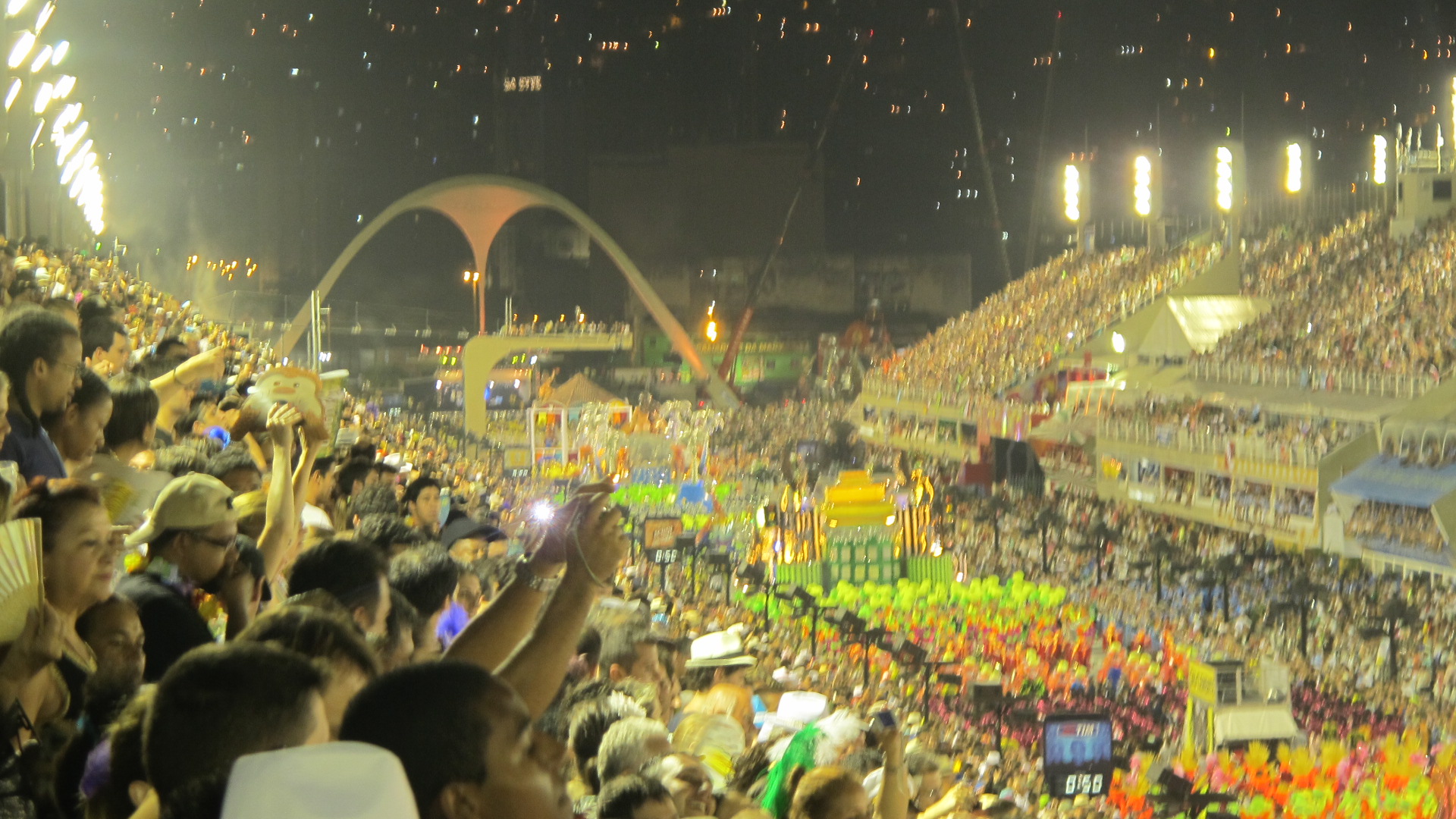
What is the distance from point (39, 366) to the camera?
3361mm

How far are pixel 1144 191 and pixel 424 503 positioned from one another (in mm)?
34131

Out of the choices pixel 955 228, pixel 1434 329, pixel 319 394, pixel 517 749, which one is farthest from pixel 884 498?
pixel 955 228

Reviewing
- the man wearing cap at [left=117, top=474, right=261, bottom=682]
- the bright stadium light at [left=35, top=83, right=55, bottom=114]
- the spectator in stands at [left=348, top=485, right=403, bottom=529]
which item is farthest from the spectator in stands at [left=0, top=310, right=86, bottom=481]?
the bright stadium light at [left=35, top=83, right=55, bottom=114]

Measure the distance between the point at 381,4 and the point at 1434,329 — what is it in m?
25.3

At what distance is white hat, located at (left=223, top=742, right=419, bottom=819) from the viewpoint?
115 centimetres

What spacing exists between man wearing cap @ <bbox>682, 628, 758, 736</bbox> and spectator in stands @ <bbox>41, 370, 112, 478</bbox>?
168cm

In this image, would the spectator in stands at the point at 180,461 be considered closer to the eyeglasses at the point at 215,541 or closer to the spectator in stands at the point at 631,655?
the eyeglasses at the point at 215,541

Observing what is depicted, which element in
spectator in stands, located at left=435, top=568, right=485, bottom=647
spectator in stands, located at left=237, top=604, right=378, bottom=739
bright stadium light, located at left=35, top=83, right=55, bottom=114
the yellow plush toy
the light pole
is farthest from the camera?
the light pole

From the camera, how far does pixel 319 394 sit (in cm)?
368

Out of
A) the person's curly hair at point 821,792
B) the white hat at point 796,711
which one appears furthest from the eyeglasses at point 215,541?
the white hat at point 796,711

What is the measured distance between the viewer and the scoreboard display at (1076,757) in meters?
8.64

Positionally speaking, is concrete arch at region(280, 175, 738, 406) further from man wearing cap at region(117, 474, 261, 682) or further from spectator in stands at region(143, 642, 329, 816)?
spectator in stands at region(143, 642, 329, 816)

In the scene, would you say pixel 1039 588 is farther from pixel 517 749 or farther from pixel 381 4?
pixel 381 4

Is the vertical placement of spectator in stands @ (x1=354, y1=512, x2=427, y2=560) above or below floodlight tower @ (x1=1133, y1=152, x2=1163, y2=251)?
below
